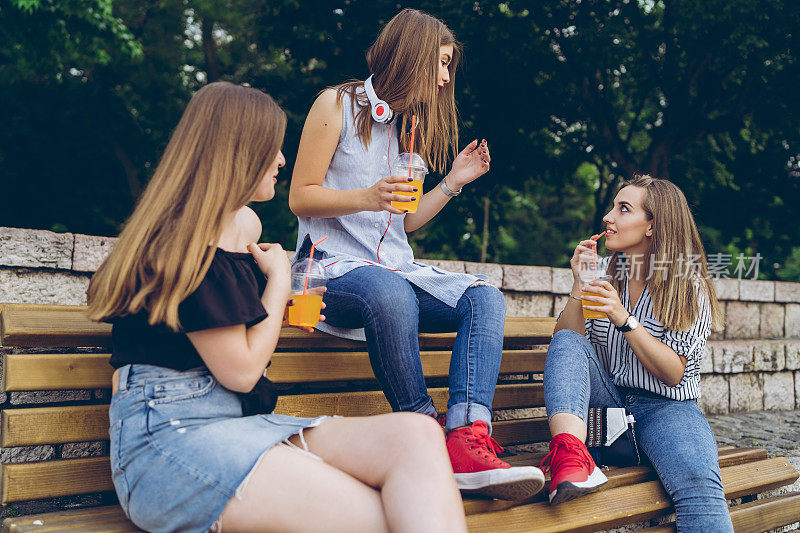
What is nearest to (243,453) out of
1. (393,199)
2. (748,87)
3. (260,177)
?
(260,177)

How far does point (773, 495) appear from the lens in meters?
3.16

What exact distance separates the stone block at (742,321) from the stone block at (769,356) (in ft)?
A: 1.87

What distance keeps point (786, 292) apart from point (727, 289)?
105 centimetres

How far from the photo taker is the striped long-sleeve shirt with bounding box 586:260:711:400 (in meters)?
2.70

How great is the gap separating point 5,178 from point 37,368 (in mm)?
11190

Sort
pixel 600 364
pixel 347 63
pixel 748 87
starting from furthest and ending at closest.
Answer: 1. pixel 748 87
2. pixel 347 63
3. pixel 600 364

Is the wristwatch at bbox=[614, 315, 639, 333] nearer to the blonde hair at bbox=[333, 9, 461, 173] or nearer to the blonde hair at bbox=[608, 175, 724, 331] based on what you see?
the blonde hair at bbox=[608, 175, 724, 331]

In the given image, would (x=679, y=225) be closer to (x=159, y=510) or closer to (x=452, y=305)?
(x=452, y=305)

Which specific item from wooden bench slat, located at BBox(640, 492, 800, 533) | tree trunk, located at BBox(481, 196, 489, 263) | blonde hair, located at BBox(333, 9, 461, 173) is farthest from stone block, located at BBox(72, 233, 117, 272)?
tree trunk, located at BBox(481, 196, 489, 263)

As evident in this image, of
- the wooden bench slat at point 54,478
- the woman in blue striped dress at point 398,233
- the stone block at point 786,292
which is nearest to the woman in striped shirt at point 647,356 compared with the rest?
the woman in blue striped dress at point 398,233

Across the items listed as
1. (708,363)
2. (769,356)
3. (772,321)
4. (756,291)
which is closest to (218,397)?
(708,363)

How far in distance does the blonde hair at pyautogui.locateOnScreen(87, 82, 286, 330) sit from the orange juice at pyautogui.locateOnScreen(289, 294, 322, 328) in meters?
0.37

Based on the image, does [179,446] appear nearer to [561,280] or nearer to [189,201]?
[189,201]

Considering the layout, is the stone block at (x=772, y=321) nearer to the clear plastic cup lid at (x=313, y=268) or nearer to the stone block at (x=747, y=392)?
the stone block at (x=747, y=392)
